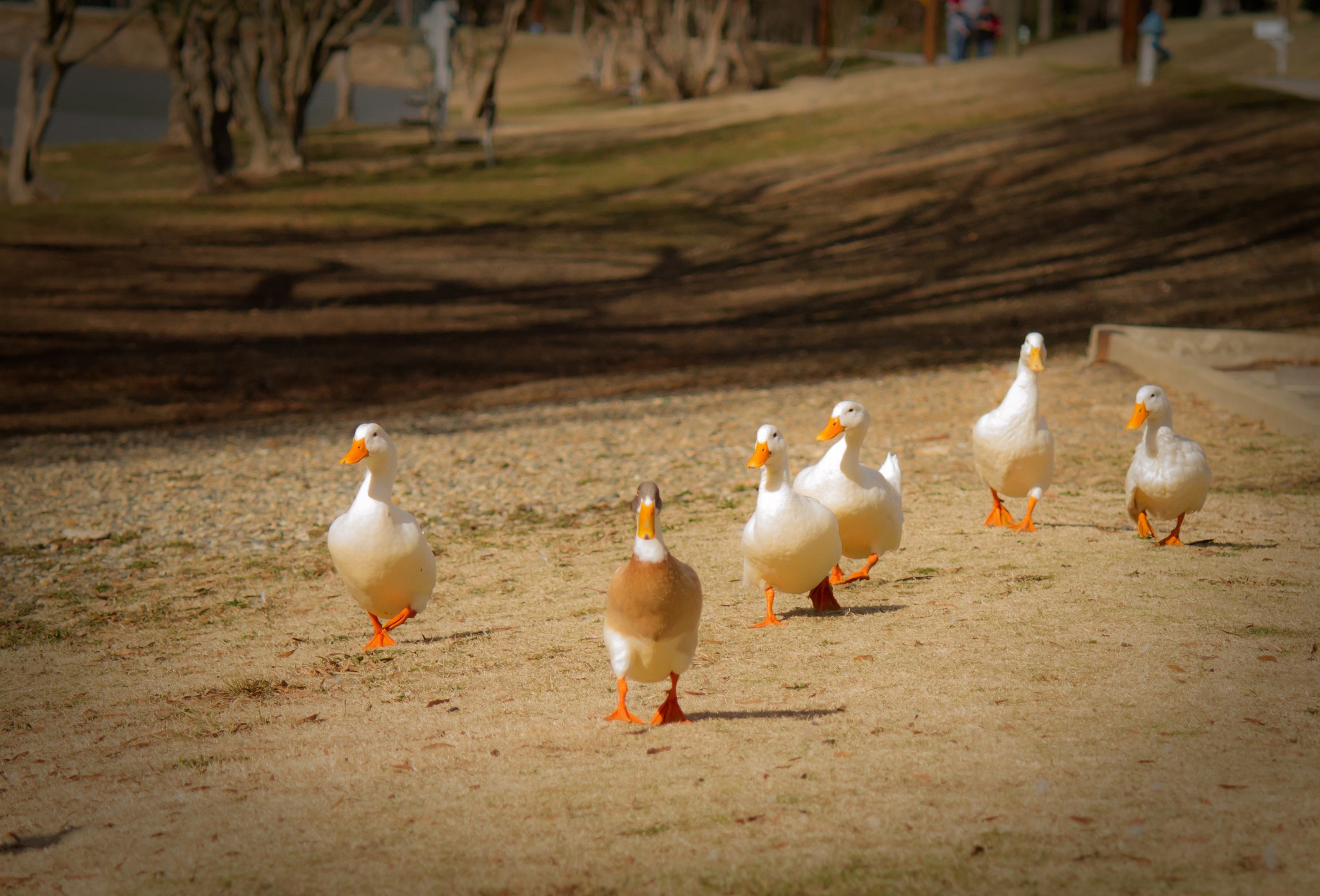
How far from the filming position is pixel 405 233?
25562mm

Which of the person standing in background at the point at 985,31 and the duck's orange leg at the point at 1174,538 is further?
the person standing in background at the point at 985,31

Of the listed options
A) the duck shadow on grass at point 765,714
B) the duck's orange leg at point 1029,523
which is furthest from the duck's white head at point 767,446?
the duck's orange leg at point 1029,523

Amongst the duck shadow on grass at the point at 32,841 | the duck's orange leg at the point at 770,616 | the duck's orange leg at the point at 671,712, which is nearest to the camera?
the duck shadow on grass at the point at 32,841

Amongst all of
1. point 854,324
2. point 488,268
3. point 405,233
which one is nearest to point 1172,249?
point 854,324

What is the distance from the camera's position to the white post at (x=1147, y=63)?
3159 cm

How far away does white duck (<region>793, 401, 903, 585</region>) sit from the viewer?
6371 millimetres

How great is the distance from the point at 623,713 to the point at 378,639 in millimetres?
1965

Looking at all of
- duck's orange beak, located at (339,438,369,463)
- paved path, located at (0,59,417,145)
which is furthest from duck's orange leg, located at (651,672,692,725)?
paved path, located at (0,59,417,145)

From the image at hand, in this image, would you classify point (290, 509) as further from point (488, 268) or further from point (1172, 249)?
point (1172, 249)

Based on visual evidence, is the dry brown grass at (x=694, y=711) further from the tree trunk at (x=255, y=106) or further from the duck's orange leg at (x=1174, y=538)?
the tree trunk at (x=255, y=106)

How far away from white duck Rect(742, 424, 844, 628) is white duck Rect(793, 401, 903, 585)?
0.39 metres

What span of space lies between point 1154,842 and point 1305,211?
62.8 ft

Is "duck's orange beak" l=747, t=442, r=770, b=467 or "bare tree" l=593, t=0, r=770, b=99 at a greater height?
"bare tree" l=593, t=0, r=770, b=99

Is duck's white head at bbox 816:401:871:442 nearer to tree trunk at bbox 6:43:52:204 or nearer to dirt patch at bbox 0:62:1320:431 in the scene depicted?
dirt patch at bbox 0:62:1320:431
